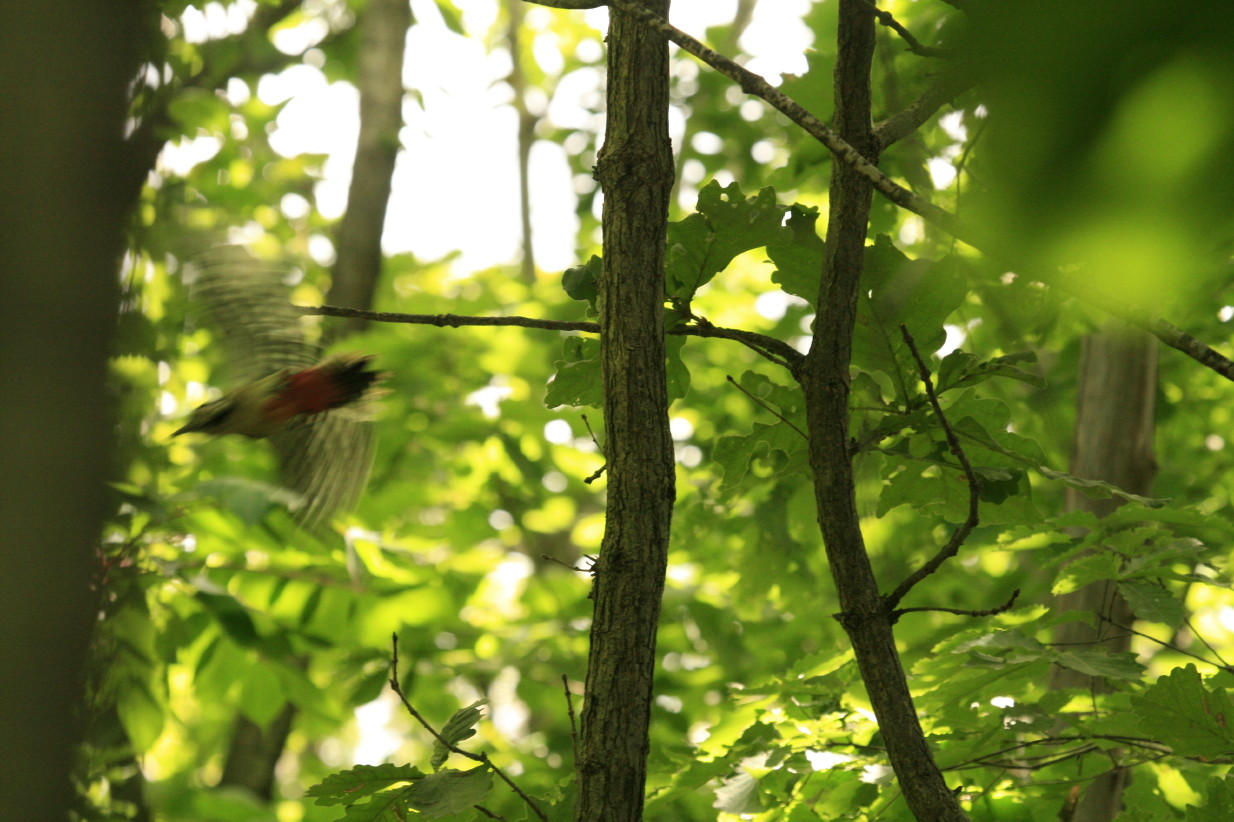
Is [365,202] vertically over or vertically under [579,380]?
over

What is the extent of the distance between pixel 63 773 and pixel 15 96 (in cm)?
33

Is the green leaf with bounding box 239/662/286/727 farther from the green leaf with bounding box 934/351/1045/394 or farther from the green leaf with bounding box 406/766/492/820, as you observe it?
the green leaf with bounding box 934/351/1045/394

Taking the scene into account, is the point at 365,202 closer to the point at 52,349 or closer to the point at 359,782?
the point at 359,782

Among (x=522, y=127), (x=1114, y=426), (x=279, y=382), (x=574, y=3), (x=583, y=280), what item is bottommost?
(x=279, y=382)

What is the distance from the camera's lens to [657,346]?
2.74ft

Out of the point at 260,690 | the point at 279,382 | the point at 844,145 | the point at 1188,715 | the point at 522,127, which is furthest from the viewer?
the point at 522,127

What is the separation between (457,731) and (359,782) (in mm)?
101

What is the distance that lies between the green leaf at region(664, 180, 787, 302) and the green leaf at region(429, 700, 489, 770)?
0.47 m

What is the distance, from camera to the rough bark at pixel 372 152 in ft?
14.6

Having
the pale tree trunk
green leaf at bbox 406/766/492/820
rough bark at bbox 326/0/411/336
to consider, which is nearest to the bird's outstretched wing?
green leaf at bbox 406/766/492/820

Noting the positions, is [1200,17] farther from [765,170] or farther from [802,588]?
[765,170]

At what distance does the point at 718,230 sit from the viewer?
0.92 meters

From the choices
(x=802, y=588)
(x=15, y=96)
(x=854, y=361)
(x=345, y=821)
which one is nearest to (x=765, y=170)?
(x=802, y=588)

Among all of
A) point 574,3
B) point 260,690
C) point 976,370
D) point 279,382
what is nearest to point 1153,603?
→ point 976,370
